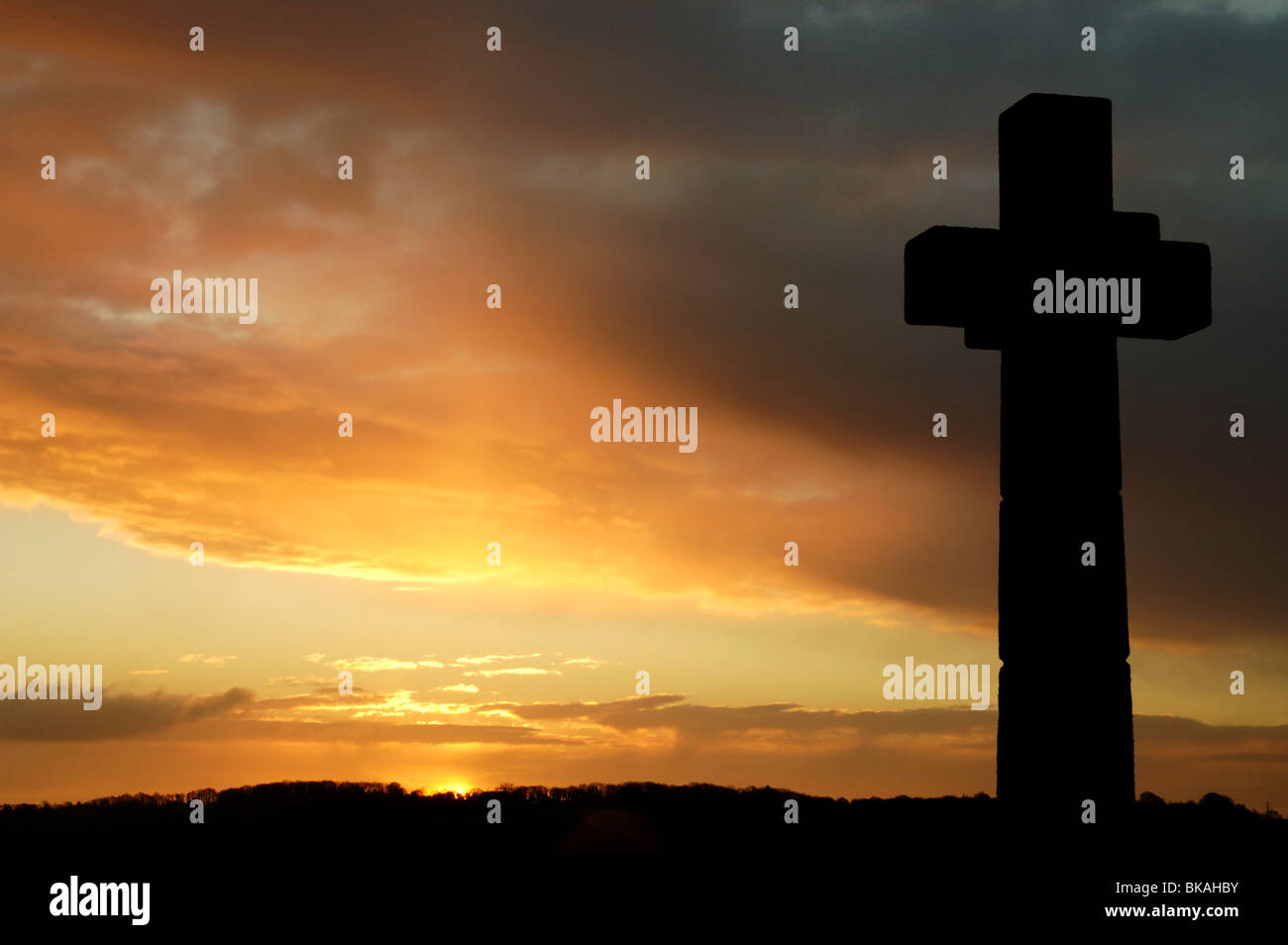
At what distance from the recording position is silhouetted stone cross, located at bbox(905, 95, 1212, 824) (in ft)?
24.9

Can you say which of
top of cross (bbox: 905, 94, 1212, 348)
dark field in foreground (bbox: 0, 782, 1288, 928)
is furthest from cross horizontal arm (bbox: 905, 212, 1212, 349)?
dark field in foreground (bbox: 0, 782, 1288, 928)

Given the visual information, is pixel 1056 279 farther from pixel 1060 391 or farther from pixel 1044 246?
pixel 1060 391

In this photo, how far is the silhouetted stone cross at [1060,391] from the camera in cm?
758

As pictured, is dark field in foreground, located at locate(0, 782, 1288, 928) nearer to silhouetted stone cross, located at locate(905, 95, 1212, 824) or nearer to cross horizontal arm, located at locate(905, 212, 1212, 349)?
silhouetted stone cross, located at locate(905, 95, 1212, 824)

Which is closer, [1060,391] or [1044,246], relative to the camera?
[1060,391]

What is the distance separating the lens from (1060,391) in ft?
26.1

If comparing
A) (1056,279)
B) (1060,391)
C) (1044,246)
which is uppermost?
(1044,246)
